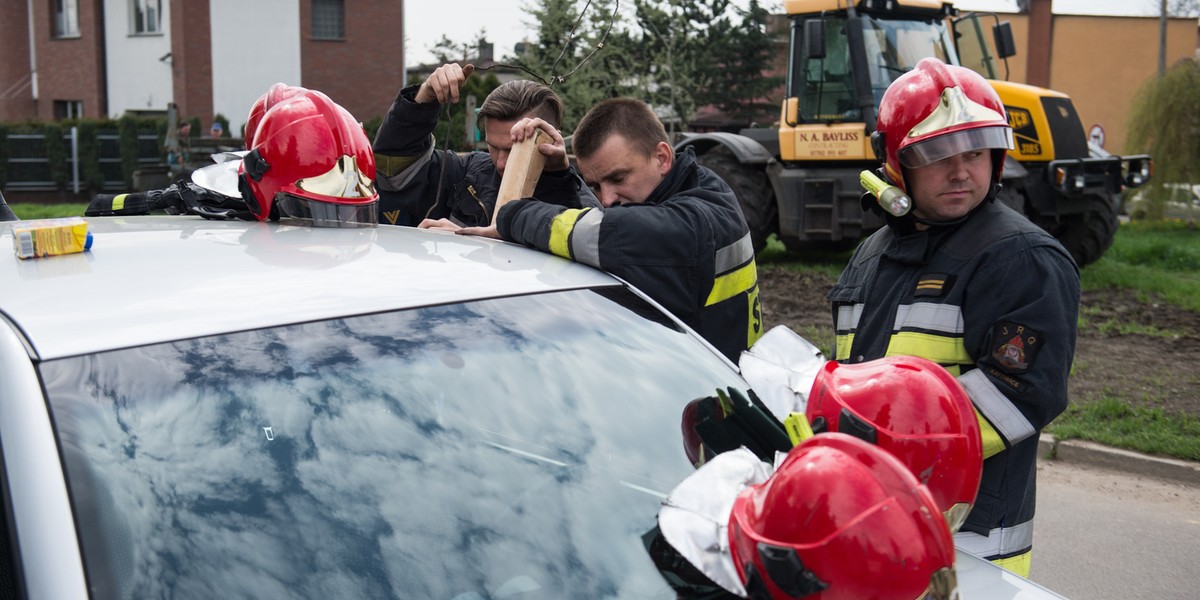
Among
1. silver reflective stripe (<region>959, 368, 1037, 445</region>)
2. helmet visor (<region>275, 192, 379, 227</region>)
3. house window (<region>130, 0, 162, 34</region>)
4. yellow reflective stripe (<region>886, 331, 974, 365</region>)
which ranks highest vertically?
house window (<region>130, 0, 162, 34</region>)

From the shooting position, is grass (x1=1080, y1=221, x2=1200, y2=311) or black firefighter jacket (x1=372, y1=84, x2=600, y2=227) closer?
black firefighter jacket (x1=372, y1=84, x2=600, y2=227)

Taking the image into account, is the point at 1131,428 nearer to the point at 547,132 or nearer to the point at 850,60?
the point at 547,132

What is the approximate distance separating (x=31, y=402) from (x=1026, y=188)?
1062cm

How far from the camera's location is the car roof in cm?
173

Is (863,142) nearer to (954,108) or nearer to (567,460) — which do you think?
(954,108)

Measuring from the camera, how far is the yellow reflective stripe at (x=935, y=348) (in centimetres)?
238

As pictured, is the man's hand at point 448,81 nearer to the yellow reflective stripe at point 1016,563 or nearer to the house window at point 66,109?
the yellow reflective stripe at point 1016,563

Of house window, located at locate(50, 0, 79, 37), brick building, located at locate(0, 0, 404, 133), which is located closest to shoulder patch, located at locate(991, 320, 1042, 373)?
brick building, located at locate(0, 0, 404, 133)

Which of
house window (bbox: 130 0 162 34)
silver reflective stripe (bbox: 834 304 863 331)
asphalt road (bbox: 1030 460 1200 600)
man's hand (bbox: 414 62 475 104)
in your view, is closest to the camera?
silver reflective stripe (bbox: 834 304 863 331)


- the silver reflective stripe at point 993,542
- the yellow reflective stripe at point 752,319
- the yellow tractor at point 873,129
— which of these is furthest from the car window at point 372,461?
the yellow tractor at point 873,129

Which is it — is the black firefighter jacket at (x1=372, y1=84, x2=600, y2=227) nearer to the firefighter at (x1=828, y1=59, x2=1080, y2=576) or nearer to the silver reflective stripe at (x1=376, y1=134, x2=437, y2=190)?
the silver reflective stripe at (x1=376, y1=134, x2=437, y2=190)

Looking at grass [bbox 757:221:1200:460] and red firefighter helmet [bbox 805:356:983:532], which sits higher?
red firefighter helmet [bbox 805:356:983:532]

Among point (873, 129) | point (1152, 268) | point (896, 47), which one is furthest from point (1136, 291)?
point (896, 47)

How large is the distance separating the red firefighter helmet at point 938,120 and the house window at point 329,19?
102 ft
